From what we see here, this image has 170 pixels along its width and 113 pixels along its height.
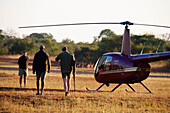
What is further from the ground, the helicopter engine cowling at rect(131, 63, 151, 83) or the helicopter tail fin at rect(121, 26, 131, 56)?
the helicopter tail fin at rect(121, 26, 131, 56)

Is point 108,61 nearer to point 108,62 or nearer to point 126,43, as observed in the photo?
point 108,62

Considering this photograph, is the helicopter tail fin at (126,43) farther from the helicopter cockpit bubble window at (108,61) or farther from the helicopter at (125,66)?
the helicopter cockpit bubble window at (108,61)

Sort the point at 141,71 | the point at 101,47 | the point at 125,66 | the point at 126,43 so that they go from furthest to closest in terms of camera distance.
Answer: the point at 101,47
the point at 126,43
the point at 125,66
the point at 141,71

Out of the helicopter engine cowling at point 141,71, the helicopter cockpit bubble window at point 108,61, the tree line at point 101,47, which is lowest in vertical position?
the tree line at point 101,47

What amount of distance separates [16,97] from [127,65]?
18.6 ft

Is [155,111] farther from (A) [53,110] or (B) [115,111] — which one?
(A) [53,110]

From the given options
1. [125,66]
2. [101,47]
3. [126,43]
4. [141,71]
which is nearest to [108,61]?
[125,66]

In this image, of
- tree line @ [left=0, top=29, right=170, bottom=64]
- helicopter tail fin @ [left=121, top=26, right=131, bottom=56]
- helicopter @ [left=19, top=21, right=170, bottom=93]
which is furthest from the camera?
tree line @ [left=0, top=29, right=170, bottom=64]

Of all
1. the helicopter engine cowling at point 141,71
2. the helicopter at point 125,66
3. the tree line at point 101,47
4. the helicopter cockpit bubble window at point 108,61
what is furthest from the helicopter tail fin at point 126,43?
the tree line at point 101,47

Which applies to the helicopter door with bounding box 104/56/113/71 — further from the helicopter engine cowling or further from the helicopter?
the helicopter engine cowling

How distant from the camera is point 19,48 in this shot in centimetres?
7812

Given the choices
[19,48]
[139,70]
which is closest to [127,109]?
[139,70]

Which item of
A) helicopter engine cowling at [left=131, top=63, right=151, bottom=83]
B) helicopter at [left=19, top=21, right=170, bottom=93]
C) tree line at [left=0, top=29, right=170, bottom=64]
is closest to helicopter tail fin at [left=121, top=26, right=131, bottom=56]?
helicopter at [left=19, top=21, right=170, bottom=93]

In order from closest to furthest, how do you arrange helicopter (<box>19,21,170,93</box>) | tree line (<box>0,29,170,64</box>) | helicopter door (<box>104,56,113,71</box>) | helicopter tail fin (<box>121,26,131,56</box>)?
helicopter (<box>19,21,170,93</box>) < helicopter tail fin (<box>121,26,131,56</box>) < helicopter door (<box>104,56,113,71</box>) < tree line (<box>0,29,170,64</box>)
